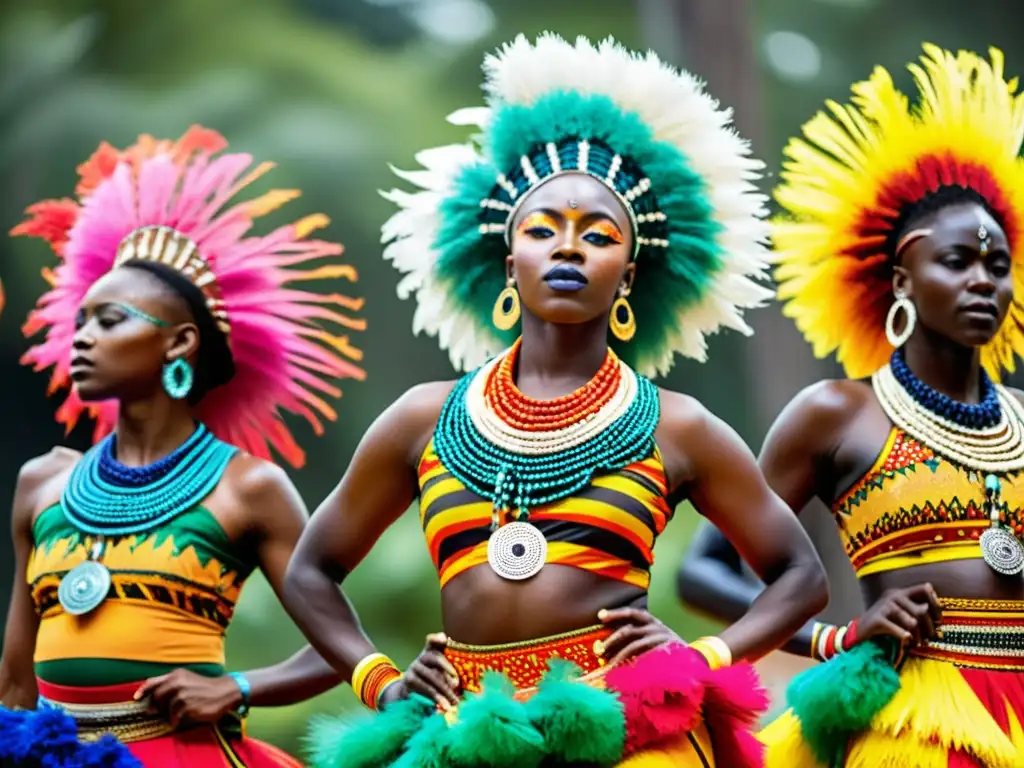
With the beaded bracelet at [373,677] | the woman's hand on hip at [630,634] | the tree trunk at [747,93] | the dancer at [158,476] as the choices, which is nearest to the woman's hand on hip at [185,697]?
the dancer at [158,476]

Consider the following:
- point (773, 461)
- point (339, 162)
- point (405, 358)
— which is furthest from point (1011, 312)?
point (339, 162)

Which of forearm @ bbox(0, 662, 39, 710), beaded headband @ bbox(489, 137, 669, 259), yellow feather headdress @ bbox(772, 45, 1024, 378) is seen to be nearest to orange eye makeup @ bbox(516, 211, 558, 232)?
beaded headband @ bbox(489, 137, 669, 259)

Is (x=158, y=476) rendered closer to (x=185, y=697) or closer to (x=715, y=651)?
(x=185, y=697)

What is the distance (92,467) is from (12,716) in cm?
85

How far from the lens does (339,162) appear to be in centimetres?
795

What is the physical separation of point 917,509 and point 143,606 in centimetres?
192

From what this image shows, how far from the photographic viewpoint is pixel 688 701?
3.10 m

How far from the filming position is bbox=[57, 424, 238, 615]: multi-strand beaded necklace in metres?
4.00

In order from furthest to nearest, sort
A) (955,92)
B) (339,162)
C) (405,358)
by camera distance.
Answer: (339,162), (405,358), (955,92)

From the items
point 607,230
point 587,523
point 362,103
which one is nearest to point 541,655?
point 587,523

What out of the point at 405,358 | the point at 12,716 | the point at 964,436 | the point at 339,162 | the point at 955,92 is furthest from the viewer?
the point at 339,162

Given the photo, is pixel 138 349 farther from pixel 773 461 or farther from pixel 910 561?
pixel 910 561

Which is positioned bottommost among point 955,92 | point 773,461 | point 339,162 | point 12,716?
point 12,716

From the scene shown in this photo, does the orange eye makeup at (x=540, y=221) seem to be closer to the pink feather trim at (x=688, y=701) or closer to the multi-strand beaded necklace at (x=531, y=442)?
the multi-strand beaded necklace at (x=531, y=442)
